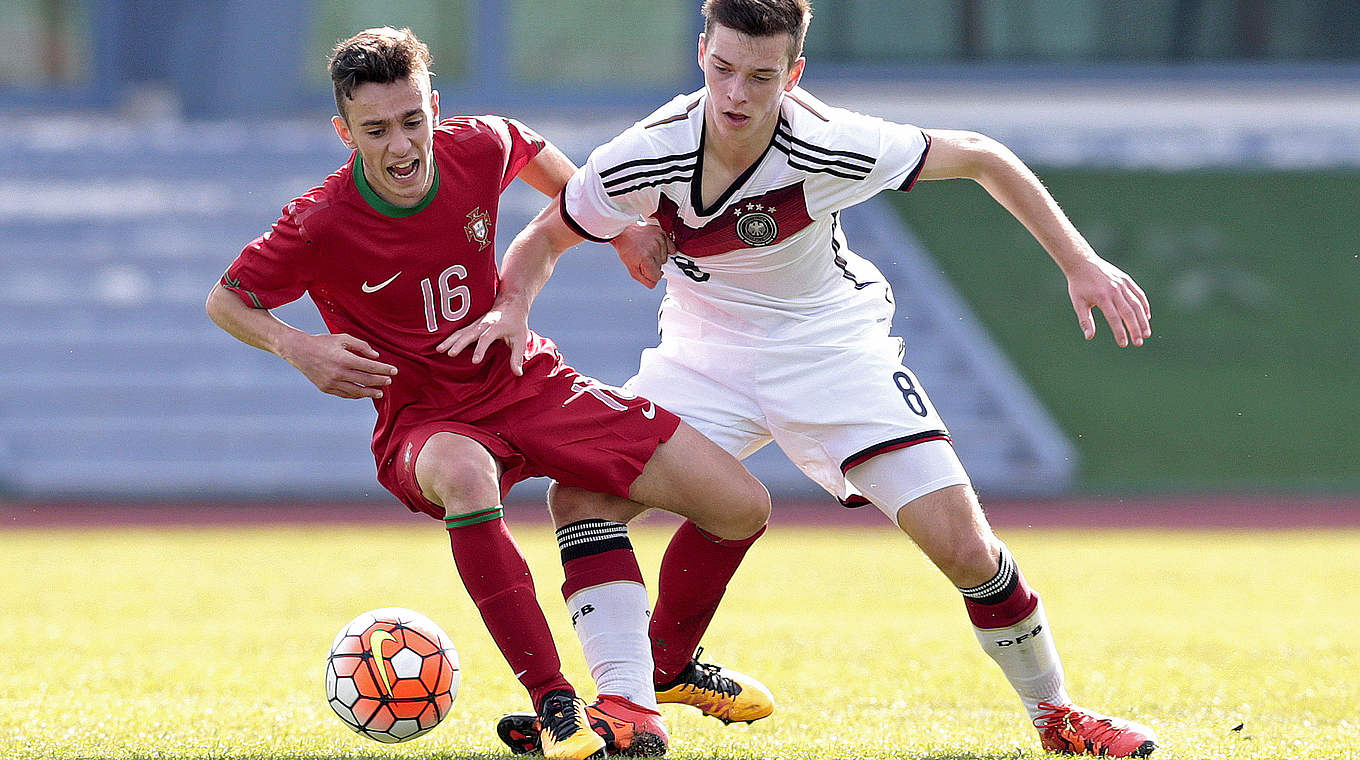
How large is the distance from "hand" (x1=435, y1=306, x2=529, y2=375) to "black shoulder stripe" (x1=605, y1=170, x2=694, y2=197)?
38cm

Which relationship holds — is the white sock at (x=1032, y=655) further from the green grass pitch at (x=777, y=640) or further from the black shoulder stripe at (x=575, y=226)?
the black shoulder stripe at (x=575, y=226)

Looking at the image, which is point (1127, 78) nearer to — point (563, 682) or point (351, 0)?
point (351, 0)

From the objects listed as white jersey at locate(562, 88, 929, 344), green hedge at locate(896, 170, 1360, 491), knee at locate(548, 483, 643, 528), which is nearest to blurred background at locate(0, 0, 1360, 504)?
green hedge at locate(896, 170, 1360, 491)

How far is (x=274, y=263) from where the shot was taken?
383 cm

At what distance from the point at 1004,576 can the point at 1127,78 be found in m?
12.2

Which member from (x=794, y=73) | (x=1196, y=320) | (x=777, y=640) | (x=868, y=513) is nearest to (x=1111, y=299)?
(x=794, y=73)

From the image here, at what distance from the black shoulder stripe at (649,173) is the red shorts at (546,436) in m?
0.54

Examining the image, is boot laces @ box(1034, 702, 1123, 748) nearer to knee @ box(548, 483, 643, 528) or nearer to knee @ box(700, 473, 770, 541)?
knee @ box(700, 473, 770, 541)

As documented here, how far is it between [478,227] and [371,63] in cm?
51

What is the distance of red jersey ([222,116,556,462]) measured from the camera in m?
3.85

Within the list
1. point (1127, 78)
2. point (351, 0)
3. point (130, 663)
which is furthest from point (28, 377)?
point (1127, 78)

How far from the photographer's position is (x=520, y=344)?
13.0 feet

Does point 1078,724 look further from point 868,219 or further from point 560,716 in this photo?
point 868,219

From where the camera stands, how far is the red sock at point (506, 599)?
3.71 metres
